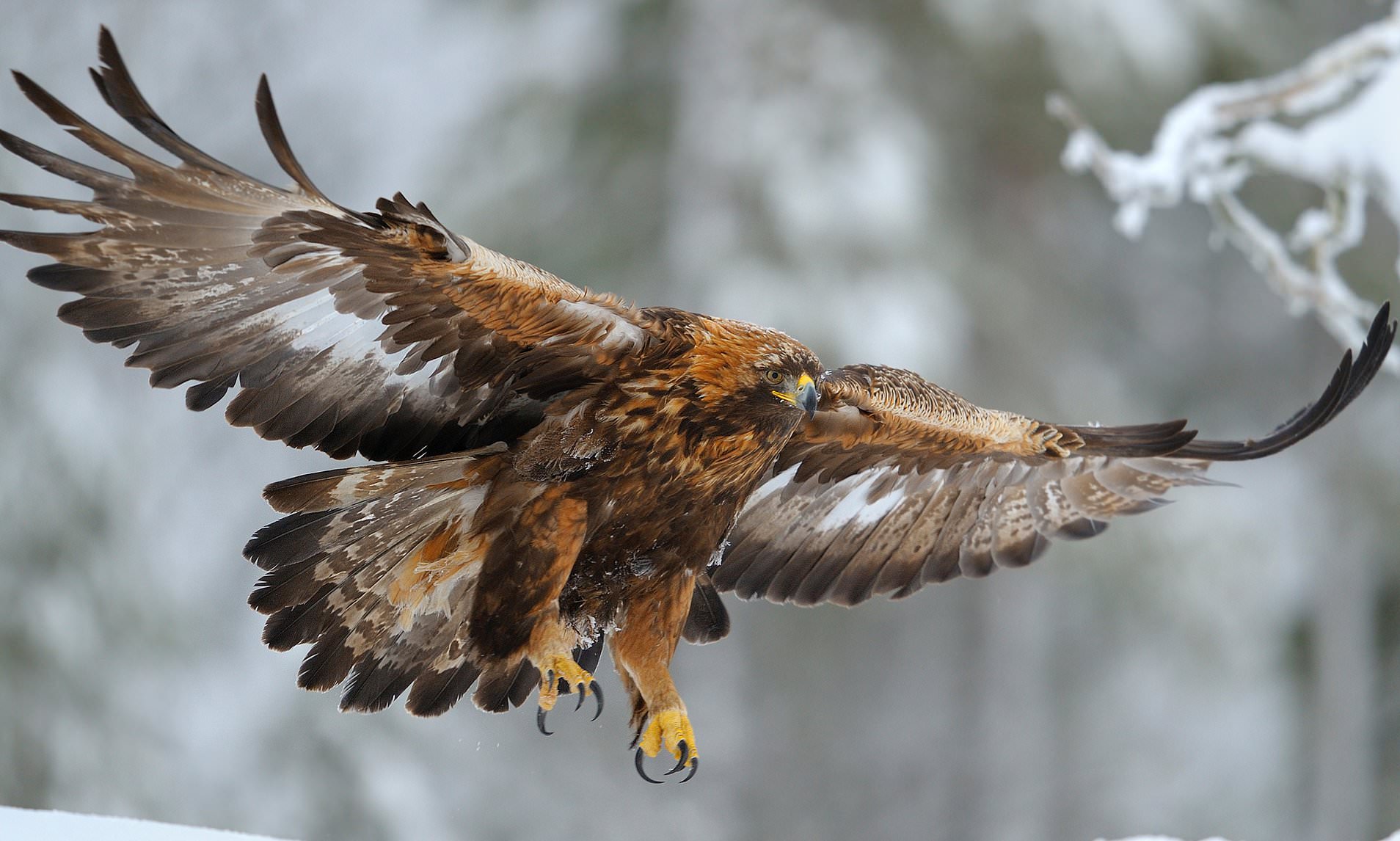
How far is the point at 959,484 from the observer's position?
591cm

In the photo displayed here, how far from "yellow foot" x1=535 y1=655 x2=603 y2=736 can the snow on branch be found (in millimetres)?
4787

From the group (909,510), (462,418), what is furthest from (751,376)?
(909,510)

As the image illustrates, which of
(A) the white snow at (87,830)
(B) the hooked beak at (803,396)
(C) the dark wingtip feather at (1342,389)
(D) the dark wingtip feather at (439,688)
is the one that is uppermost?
(C) the dark wingtip feather at (1342,389)

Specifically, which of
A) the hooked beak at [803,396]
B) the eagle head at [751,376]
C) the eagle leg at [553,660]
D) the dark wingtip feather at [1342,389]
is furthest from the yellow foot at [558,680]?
the dark wingtip feather at [1342,389]

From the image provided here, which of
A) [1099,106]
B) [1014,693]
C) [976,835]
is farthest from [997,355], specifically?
[976,835]

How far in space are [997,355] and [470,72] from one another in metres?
4.88

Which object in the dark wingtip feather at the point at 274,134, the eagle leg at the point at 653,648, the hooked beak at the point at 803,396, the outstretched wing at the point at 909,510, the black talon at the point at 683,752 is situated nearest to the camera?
the dark wingtip feather at the point at 274,134

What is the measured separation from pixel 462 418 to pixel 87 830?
164 cm

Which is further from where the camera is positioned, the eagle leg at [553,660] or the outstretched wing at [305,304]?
the eagle leg at [553,660]

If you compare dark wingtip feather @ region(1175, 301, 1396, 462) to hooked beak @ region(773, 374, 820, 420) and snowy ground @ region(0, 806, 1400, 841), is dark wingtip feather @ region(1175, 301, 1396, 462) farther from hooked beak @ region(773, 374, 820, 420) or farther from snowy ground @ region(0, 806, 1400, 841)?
snowy ground @ region(0, 806, 1400, 841)

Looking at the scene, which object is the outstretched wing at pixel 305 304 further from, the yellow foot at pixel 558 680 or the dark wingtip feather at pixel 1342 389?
the dark wingtip feather at pixel 1342 389

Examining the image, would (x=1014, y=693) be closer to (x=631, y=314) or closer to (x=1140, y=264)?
(x=1140, y=264)

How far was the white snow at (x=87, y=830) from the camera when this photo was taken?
4469mm

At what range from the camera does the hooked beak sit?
459cm
